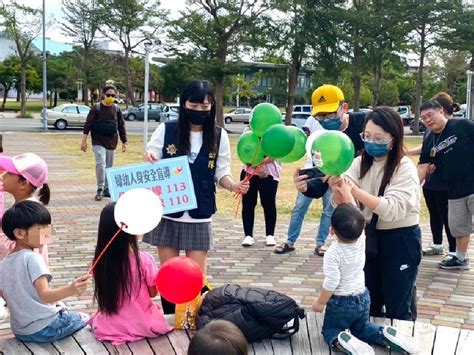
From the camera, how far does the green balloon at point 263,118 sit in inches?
161

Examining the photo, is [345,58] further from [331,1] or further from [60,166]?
[60,166]

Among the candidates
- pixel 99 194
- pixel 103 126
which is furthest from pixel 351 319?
pixel 99 194

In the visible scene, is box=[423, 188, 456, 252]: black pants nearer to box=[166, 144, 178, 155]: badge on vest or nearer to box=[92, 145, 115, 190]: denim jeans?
box=[166, 144, 178, 155]: badge on vest

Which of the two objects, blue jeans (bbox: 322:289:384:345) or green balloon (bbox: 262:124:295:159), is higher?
green balloon (bbox: 262:124:295:159)

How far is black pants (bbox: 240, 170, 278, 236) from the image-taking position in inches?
249

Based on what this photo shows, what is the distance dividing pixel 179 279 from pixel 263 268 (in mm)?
2853

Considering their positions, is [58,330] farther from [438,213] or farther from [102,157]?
[102,157]

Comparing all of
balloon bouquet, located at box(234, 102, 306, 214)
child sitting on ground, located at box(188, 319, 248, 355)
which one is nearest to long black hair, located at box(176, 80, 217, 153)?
balloon bouquet, located at box(234, 102, 306, 214)

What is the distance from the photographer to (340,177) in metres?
3.32

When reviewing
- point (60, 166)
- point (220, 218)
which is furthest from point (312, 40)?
point (220, 218)

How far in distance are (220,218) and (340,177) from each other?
4.98 meters

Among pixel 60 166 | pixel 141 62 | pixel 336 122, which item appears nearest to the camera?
pixel 336 122

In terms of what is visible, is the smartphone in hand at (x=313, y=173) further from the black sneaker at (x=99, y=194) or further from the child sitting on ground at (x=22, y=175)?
the black sneaker at (x=99, y=194)

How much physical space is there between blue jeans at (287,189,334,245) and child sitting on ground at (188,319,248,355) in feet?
13.0
